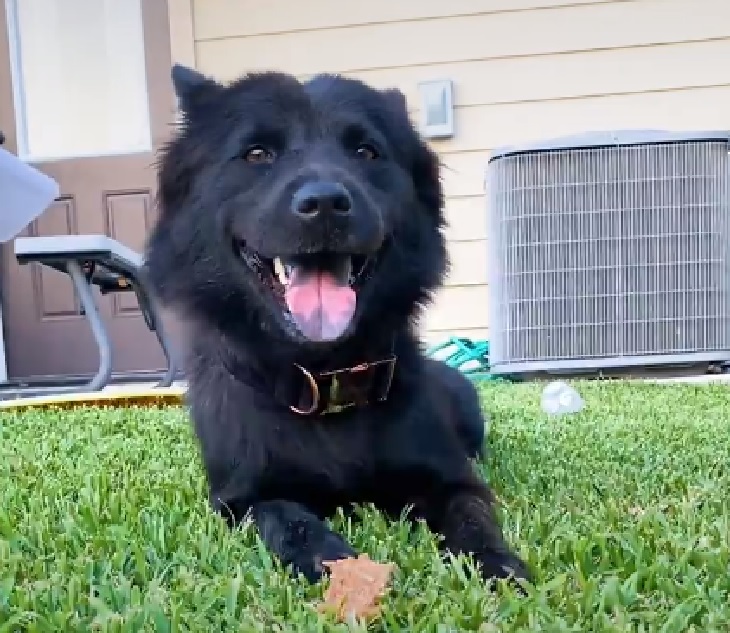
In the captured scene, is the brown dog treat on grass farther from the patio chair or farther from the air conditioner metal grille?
the air conditioner metal grille

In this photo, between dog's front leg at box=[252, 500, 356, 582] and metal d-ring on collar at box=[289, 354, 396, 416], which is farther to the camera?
metal d-ring on collar at box=[289, 354, 396, 416]

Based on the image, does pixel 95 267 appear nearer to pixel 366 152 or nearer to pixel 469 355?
pixel 469 355

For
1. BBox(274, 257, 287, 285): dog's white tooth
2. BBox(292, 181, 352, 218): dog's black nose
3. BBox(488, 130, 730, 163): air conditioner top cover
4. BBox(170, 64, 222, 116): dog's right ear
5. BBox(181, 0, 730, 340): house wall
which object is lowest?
BBox(274, 257, 287, 285): dog's white tooth

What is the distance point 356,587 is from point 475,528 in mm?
326

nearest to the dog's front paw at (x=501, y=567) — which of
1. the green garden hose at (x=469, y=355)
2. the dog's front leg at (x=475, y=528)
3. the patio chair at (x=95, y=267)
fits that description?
the dog's front leg at (x=475, y=528)

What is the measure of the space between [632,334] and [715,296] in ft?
1.46

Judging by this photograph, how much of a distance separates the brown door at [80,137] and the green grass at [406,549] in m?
3.36

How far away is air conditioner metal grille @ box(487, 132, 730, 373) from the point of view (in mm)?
4406

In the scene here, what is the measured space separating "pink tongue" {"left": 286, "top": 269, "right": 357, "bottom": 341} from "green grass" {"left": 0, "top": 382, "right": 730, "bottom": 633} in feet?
1.17

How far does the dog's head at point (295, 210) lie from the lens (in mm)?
1691

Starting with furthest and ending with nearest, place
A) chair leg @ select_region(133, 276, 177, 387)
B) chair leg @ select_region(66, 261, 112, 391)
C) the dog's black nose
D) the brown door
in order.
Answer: the brown door → chair leg @ select_region(133, 276, 177, 387) → chair leg @ select_region(66, 261, 112, 391) → the dog's black nose

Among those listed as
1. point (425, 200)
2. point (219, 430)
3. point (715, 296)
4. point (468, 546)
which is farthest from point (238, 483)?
point (715, 296)

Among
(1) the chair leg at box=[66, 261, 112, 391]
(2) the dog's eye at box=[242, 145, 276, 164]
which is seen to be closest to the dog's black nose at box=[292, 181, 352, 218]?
(2) the dog's eye at box=[242, 145, 276, 164]

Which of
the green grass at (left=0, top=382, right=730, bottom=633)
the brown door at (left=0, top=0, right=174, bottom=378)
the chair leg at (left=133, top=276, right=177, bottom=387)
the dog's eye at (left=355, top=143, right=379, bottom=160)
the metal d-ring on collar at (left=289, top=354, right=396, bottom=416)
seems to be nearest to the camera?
the green grass at (left=0, top=382, right=730, bottom=633)
